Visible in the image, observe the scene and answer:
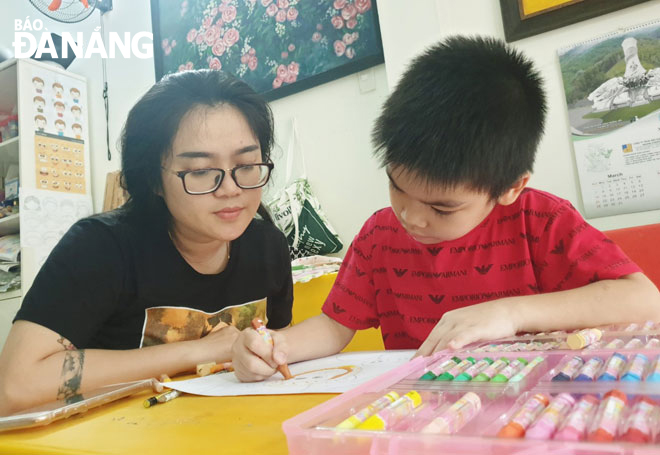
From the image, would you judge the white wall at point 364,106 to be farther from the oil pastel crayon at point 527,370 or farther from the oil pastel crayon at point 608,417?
the oil pastel crayon at point 608,417

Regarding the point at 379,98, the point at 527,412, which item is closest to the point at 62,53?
the point at 379,98

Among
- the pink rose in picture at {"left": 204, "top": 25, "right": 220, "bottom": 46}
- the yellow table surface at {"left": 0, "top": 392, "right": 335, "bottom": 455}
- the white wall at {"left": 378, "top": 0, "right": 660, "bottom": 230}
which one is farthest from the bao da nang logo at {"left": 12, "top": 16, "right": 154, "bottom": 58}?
the yellow table surface at {"left": 0, "top": 392, "right": 335, "bottom": 455}

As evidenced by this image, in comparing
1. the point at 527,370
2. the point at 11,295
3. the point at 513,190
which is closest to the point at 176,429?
the point at 527,370

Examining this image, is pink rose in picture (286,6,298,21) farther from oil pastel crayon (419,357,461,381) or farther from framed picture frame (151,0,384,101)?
oil pastel crayon (419,357,461,381)

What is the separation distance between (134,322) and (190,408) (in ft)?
1.53

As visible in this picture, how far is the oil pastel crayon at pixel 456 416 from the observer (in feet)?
0.95

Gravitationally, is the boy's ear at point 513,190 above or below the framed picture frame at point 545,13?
below

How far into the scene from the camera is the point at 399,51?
1638 millimetres

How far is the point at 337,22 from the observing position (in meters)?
1.86

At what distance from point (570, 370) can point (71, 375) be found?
0.69 meters

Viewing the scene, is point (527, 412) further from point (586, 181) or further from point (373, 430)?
point (586, 181)

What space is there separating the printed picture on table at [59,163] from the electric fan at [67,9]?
598mm

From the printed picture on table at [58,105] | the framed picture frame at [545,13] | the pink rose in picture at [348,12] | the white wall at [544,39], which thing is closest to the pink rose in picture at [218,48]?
the pink rose in picture at [348,12]

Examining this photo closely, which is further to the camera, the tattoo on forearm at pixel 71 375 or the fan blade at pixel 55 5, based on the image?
the fan blade at pixel 55 5
